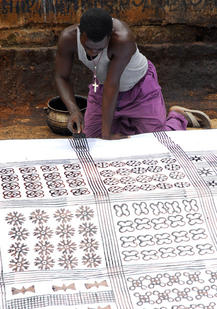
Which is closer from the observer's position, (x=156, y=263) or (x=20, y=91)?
(x=156, y=263)

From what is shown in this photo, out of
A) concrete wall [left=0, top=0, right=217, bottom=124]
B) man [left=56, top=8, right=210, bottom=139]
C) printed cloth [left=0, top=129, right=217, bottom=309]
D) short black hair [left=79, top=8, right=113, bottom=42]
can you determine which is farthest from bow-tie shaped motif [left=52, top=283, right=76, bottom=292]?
concrete wall [left=0, top=0, right=217, bottom=124]

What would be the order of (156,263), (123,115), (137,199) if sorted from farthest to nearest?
(123,115)
(137,199)
(156,263)

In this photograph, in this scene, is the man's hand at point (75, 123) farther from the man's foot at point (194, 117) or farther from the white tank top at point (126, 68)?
the man's foot at point (194, 117)

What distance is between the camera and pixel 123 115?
3221mm

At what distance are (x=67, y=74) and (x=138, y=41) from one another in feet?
7.06

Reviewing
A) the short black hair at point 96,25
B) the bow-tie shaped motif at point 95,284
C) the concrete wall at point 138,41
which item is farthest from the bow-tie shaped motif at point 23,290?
the concrete wall at point 138,41

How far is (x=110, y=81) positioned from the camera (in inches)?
111

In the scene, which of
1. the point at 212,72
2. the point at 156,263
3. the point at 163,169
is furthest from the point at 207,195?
the point at 212,72

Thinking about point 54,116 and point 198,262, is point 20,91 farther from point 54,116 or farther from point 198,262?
point 198,262

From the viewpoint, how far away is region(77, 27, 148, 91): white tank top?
2.85m

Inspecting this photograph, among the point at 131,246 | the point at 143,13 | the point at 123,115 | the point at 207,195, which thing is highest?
the point at 143,13

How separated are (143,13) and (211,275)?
352cm

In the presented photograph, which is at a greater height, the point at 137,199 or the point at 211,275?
the point at 137,199

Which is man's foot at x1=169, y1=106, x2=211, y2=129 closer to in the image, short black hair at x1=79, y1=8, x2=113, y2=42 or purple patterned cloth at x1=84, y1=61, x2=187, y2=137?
purple patterned cloth at x1=84, y1=61, x2=187, y2=137
